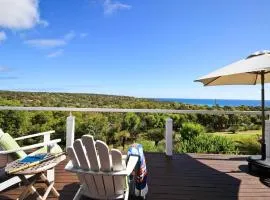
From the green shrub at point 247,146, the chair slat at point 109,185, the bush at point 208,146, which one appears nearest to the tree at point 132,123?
the bush at point 208,146

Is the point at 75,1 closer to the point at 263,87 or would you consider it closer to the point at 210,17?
the point at 210,17

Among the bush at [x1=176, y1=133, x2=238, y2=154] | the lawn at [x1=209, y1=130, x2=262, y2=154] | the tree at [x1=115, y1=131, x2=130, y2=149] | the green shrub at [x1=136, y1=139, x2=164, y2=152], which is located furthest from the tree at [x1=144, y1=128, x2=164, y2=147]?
the lawn at [x1=209, y1=130, x2=262, y2=154]

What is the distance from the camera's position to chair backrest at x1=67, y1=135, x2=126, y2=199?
3.38 metres

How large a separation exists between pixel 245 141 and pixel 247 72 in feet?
11.5

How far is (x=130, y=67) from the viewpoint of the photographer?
1574 inches

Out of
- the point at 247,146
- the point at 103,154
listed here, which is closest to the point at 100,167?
the point at 103,154

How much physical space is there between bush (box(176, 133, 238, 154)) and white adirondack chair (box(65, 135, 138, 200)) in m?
3.78

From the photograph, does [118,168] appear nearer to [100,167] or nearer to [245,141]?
[100,167]

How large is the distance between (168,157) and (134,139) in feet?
6.68

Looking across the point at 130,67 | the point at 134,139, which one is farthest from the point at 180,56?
the point at 134,139

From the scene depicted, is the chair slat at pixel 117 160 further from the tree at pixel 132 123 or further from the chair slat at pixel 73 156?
the tree at pixel 132 123

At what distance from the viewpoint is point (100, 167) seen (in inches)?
136

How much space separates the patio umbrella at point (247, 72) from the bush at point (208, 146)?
64.0 inches

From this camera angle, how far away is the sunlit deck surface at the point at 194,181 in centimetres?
420
